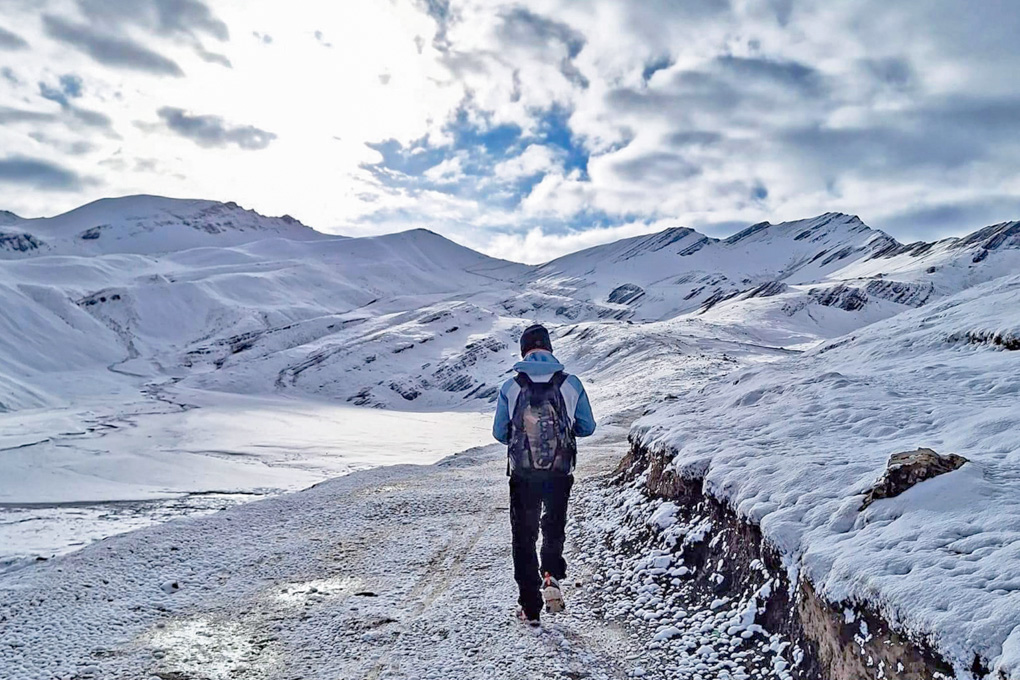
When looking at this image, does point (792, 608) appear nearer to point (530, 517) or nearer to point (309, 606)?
point (530, 517)

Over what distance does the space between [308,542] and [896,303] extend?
363ft

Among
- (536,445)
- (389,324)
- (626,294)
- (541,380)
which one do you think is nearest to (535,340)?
(541,380)

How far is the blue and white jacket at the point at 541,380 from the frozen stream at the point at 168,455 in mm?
10477

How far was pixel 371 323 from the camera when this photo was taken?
410 feet

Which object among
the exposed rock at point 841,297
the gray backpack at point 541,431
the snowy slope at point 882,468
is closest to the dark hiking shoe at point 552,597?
the gray backpack at point 541,431

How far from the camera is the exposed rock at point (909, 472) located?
5.39 meters

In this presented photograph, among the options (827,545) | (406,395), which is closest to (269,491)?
(827,545)

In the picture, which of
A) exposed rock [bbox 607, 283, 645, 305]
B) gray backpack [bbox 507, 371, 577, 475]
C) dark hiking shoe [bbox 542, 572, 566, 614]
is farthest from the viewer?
exposed rock [bbox 607, 283, 645, 305]

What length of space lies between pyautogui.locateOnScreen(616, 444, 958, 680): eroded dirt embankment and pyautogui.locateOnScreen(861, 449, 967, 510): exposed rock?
1.08 meters

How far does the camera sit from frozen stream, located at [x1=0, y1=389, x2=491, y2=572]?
18266 mm

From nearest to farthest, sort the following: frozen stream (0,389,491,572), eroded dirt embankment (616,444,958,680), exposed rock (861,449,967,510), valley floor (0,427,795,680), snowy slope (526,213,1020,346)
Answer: eroded dirt embankment (616,444,958,680) → exposed rock (861,449,967,510) → valley floor (0,427,795,680) → frozen stream (0,389,491,572) → snowy slope (526,213,1020,346)

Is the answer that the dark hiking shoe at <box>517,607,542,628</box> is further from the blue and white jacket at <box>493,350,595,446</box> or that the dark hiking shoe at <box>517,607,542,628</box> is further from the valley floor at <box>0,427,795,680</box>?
the blue and white jacket at <box>493,350,595,446</box>

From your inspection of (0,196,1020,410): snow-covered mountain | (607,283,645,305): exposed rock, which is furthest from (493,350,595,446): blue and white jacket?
(607,283,645,305): exposed rock

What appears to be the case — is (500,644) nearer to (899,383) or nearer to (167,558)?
(167,558)
